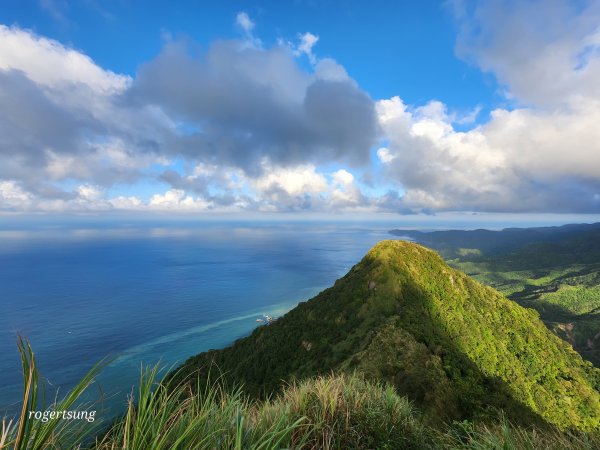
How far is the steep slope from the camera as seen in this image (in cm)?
2603

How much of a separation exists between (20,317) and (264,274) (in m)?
88.1

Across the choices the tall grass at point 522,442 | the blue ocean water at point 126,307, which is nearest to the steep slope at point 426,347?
the tall grass at point 522,442

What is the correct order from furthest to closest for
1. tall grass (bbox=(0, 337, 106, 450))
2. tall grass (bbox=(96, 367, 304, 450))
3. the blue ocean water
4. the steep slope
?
1. the blue ocean water
2. the steep slope
3. tall grass (bbox=(96, 367, 304, 450))
4. tall grass (bbox=(0, 337, 106, 450))

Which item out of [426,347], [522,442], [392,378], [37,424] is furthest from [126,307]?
[522,442]

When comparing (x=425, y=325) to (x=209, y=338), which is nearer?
(x=425, y=325)

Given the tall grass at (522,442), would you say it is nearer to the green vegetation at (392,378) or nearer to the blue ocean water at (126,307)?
the green vegetation at (392,378)

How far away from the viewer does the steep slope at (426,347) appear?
85.4ft

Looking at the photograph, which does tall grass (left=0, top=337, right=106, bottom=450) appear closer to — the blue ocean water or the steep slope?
the steep slope

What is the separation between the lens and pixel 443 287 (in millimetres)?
52094

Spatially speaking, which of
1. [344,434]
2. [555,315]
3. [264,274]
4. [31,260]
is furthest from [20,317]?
[555,315]

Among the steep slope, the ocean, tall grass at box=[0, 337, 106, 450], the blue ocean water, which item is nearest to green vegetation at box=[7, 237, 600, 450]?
tall grass at box=[0, 337, 106, 450]

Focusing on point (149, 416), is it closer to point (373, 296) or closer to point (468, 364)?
point (468, 364)

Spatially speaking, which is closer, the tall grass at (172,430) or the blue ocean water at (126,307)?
the tall grass at (172,430)

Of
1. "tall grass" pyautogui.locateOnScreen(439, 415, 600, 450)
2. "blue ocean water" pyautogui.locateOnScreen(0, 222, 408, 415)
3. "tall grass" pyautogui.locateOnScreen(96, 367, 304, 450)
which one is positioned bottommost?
"blue ocean water" pyautogui.locateOnScreen(0, 222, 408, 415)
